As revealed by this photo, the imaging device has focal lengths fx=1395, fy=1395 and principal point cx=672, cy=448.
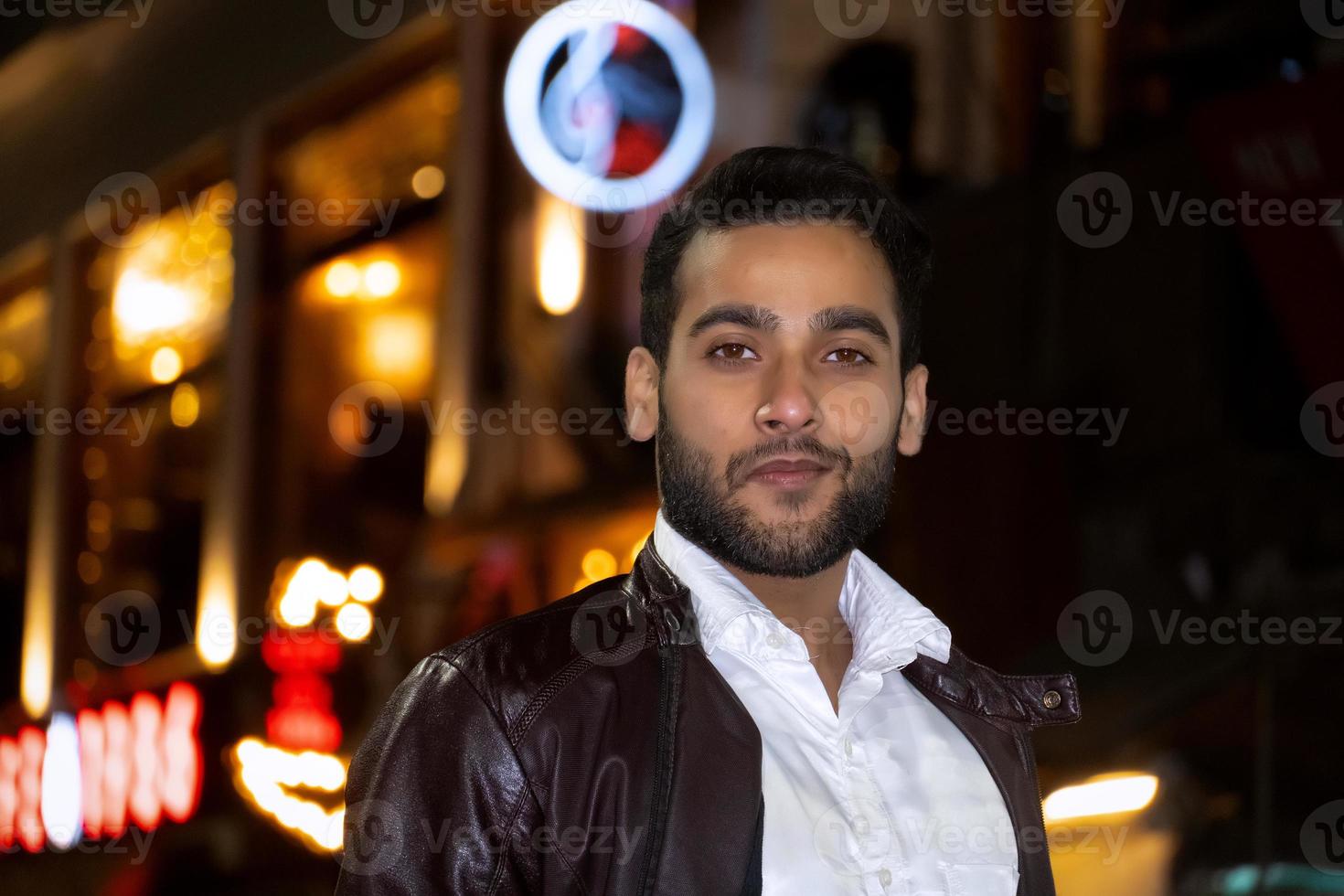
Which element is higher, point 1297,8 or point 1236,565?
point 1297,8

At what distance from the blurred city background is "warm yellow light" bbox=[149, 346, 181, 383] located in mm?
53

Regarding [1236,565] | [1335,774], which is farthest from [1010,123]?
[1335,774]

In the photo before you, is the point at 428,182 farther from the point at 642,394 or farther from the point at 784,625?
the point at 784,625

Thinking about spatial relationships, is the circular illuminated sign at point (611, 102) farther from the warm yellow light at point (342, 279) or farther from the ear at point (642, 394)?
the ear at point (642, 394)

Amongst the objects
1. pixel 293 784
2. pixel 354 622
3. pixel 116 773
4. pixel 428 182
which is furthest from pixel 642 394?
pixel 116 773

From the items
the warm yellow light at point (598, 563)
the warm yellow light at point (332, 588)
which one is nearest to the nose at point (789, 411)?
the warm yellow light at point (598, 563)

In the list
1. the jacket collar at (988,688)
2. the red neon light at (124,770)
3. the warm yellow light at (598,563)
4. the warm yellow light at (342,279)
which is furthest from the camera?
the warm yellow light at (342,279)

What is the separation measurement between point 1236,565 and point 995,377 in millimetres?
1295

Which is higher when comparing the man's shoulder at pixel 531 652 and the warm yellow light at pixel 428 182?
the warm yellow light at pixel 428 182

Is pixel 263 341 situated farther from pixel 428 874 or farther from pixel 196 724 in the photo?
pixel 428 874

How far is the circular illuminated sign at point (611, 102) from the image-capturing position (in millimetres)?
7156

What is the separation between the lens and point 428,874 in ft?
5.55

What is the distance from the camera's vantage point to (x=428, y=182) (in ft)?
29.9

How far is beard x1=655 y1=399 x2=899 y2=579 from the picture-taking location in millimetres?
2047
